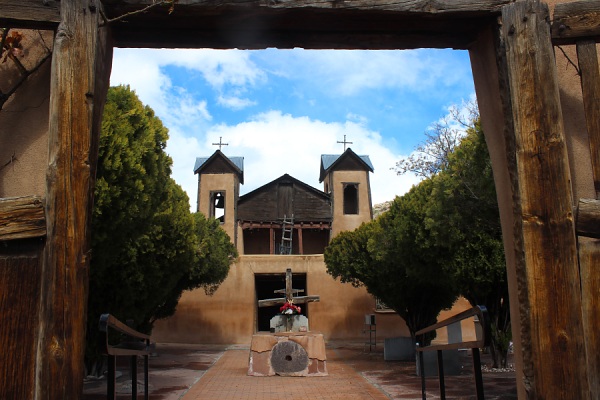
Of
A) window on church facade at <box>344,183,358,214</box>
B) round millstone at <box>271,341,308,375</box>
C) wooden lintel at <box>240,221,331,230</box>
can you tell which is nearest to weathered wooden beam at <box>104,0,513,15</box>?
round millstone at <box>271,341,308,375</box>

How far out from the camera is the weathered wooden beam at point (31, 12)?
10.4 feet

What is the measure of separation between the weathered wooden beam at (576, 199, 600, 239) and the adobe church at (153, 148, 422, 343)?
79.5 ft

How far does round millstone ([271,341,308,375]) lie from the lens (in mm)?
14539

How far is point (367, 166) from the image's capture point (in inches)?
1196

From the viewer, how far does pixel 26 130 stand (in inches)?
135

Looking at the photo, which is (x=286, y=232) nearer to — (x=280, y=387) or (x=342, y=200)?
(x=342, y=200)

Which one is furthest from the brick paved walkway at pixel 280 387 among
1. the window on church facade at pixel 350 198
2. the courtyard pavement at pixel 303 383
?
the window on church facade at pixel 350 198

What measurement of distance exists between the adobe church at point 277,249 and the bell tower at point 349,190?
2.0 inches

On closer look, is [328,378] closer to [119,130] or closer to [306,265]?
[119,130]

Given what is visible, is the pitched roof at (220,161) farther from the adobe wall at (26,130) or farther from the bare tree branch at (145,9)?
the bare tree branch at (145,9)

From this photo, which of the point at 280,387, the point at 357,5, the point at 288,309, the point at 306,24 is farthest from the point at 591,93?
the point at 288,309

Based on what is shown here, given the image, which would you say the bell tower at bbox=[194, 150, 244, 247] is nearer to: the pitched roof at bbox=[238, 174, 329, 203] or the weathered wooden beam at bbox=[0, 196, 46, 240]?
the pitched roof at bbox=[238, 174, 329, 203]

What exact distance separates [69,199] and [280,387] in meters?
10.7

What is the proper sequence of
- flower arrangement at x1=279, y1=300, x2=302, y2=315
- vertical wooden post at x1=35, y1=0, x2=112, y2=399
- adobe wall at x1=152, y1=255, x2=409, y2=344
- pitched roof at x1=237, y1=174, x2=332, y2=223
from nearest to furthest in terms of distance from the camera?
vertical wooden post at x1=35, y1=0, x2=112, y2=399 → flower arrangement at x1=279, y1=300, x2=302, y2=315 → adobe wall at x1=152, y1=255, x2=409, y2=344 → pitched roof at x1=237, y1=174, x2=332, y2=223
